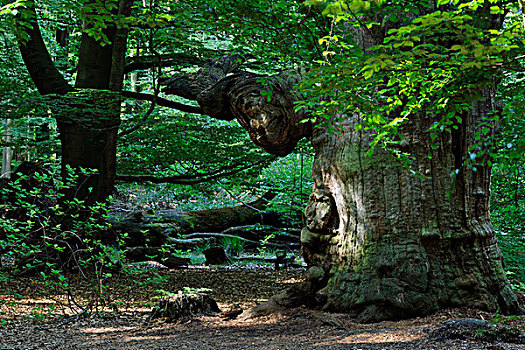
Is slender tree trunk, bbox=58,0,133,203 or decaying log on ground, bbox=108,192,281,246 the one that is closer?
slender tree trunk, bbox=58,0,133,203

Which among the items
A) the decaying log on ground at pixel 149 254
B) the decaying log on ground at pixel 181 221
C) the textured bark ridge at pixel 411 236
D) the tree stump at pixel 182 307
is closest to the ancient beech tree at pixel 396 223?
the textured bark ridge at pixel 411 236

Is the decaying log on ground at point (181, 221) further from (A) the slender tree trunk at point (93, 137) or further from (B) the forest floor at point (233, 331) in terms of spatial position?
(B) the forest floor at point (233, 331)

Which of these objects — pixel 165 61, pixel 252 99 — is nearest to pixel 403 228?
pixel 252 99

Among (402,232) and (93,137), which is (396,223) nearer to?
(402,232)

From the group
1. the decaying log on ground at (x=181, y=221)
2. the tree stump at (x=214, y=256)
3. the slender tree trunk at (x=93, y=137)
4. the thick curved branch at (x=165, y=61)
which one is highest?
the thick curved branch at (x=165, y=61)

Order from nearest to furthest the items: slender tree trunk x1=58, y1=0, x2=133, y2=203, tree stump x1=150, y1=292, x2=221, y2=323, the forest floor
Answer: the forest floor < tree stump x1=150, y1=292, x2=221, y2=323 < slender tree trunk x1=58, y1=0, x2=133, y2=203

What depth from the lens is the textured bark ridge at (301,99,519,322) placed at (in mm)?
4141

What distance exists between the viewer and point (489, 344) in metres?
3.01

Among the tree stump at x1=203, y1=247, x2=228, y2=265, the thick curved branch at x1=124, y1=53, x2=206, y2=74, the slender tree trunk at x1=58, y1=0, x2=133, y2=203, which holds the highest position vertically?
the thick curved branch at x1=124, y1=53, x2=206, y2=74

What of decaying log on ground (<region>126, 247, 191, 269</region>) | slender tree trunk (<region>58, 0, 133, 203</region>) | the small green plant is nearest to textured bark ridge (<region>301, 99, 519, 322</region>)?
slender tree trunk (<region>58, 0, 133, 203</region>)

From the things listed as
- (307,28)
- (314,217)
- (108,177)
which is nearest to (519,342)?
(314,217)

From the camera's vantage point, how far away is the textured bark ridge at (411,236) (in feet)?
13.6

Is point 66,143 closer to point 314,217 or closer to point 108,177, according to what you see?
point 108,177

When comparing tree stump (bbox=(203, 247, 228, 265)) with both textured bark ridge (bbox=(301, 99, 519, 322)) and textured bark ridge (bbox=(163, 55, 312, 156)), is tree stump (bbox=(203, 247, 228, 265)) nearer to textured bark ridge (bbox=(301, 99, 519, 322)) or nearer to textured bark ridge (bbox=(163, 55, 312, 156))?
textured bark ridge (bbox=(163, 55, 312, 156))
